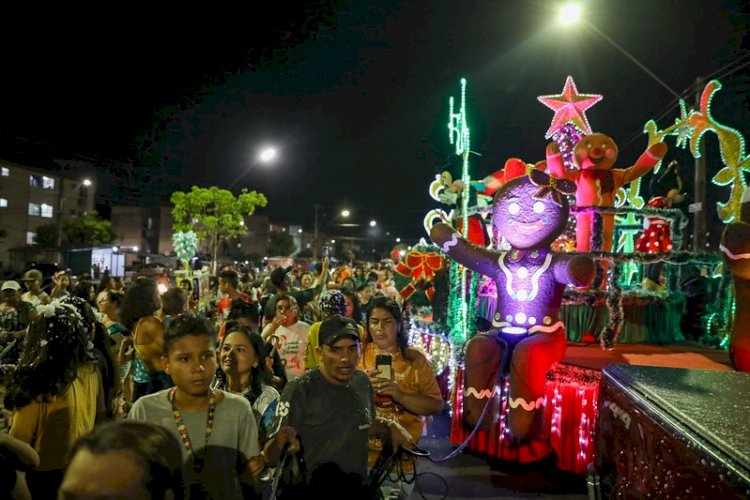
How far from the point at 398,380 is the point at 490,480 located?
7.86 feet

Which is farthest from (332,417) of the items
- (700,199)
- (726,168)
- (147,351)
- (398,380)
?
(700,199)

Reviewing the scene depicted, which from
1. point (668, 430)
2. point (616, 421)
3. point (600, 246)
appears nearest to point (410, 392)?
point (616, 421)

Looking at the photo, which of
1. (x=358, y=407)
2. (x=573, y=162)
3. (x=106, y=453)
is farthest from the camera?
(x=573, y=162)

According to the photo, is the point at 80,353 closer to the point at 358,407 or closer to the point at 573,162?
the point at 358,407

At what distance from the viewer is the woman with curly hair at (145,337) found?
13.5 feet

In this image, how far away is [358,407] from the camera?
2.69m

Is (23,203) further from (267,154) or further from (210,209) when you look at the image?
(267,154)

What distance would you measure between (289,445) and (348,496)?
422mm

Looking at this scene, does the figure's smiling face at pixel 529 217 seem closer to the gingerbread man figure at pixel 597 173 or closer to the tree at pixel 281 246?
the gingerbread man figure at pixel 597 173

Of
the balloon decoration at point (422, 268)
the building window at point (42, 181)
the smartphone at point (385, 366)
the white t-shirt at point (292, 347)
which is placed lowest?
the white t-shirt at point (292, 347)

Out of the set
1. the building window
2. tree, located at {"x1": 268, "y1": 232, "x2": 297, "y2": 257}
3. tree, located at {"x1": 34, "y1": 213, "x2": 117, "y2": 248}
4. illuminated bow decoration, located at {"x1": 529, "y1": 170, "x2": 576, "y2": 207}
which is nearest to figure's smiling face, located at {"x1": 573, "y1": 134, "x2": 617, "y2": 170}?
illuminated bow decoration, located at {"x1": 529, "y1": 170, "x2": 576, "y2": 207}

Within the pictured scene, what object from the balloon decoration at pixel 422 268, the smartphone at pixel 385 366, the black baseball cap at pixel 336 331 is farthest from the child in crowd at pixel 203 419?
the balloon decoration at pixel 422 268

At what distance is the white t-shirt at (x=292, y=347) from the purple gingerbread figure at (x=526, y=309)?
171 centimetres

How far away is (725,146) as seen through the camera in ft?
23.5
